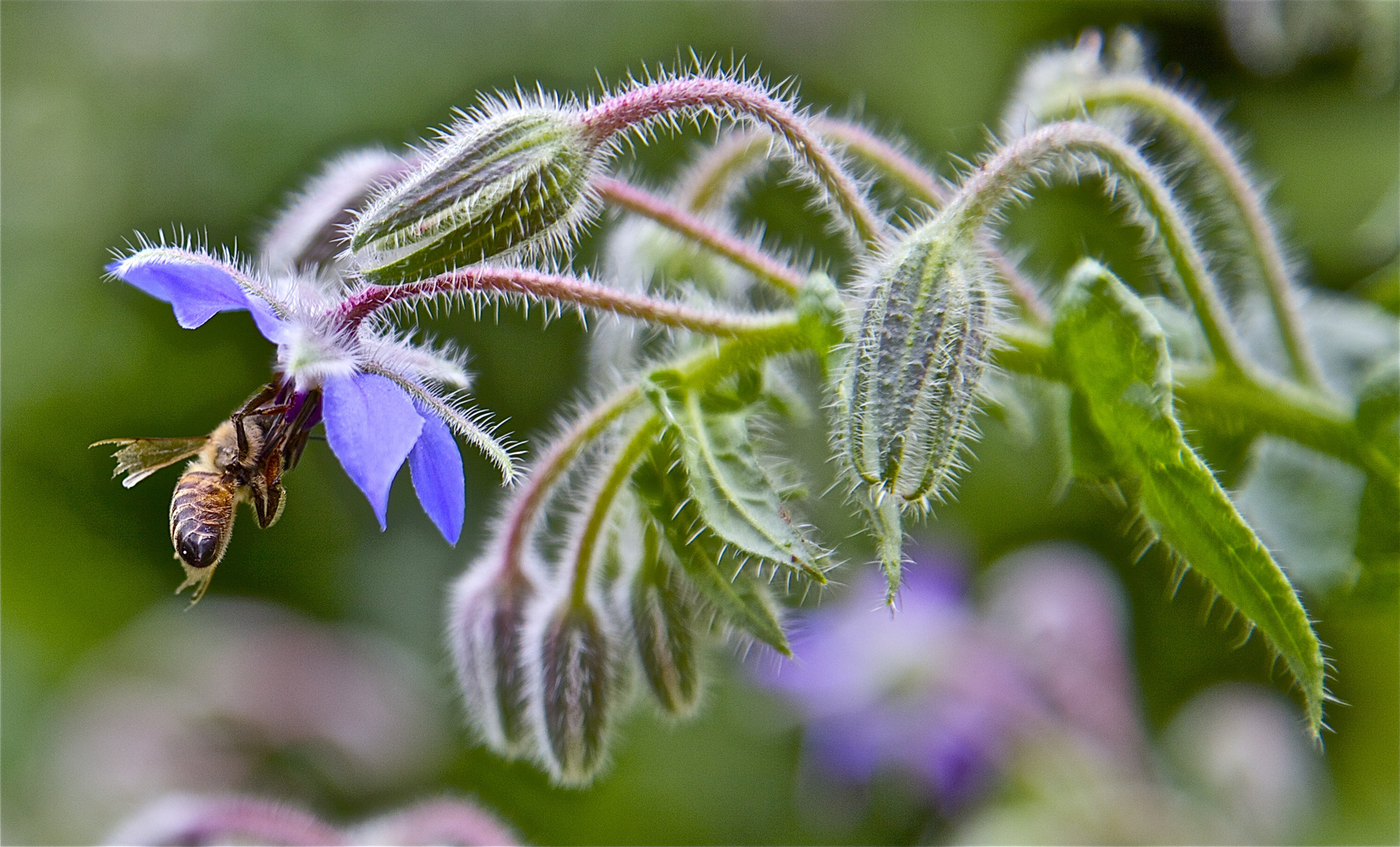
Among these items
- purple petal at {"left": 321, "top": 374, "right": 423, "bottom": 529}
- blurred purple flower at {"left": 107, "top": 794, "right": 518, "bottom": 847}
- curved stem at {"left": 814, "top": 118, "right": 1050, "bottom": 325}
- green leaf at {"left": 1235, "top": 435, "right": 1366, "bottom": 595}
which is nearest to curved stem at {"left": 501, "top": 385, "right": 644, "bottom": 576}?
purple petal at {"left": 321, "top": 374, "right": 423, "bottom": 529}

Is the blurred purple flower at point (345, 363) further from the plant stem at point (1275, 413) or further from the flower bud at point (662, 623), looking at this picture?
the plant stem at point (1275, 413)

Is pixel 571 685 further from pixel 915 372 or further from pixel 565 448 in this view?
pixel 915 372

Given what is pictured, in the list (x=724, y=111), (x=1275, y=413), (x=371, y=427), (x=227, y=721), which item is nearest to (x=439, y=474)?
(x=371, y=427)

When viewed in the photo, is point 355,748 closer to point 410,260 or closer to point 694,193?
point 694,193

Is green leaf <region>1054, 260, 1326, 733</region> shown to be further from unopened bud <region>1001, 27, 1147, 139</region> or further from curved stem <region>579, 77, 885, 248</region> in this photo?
unopened bud <region>1001, 27, 1147, 139</region>

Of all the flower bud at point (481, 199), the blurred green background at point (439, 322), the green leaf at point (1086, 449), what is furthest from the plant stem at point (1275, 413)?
the blurred green background at point (439, 322)

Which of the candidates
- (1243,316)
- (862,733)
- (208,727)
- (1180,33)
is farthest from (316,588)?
(1180,33)

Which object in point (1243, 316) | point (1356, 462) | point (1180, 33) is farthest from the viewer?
point (1180, 33)
